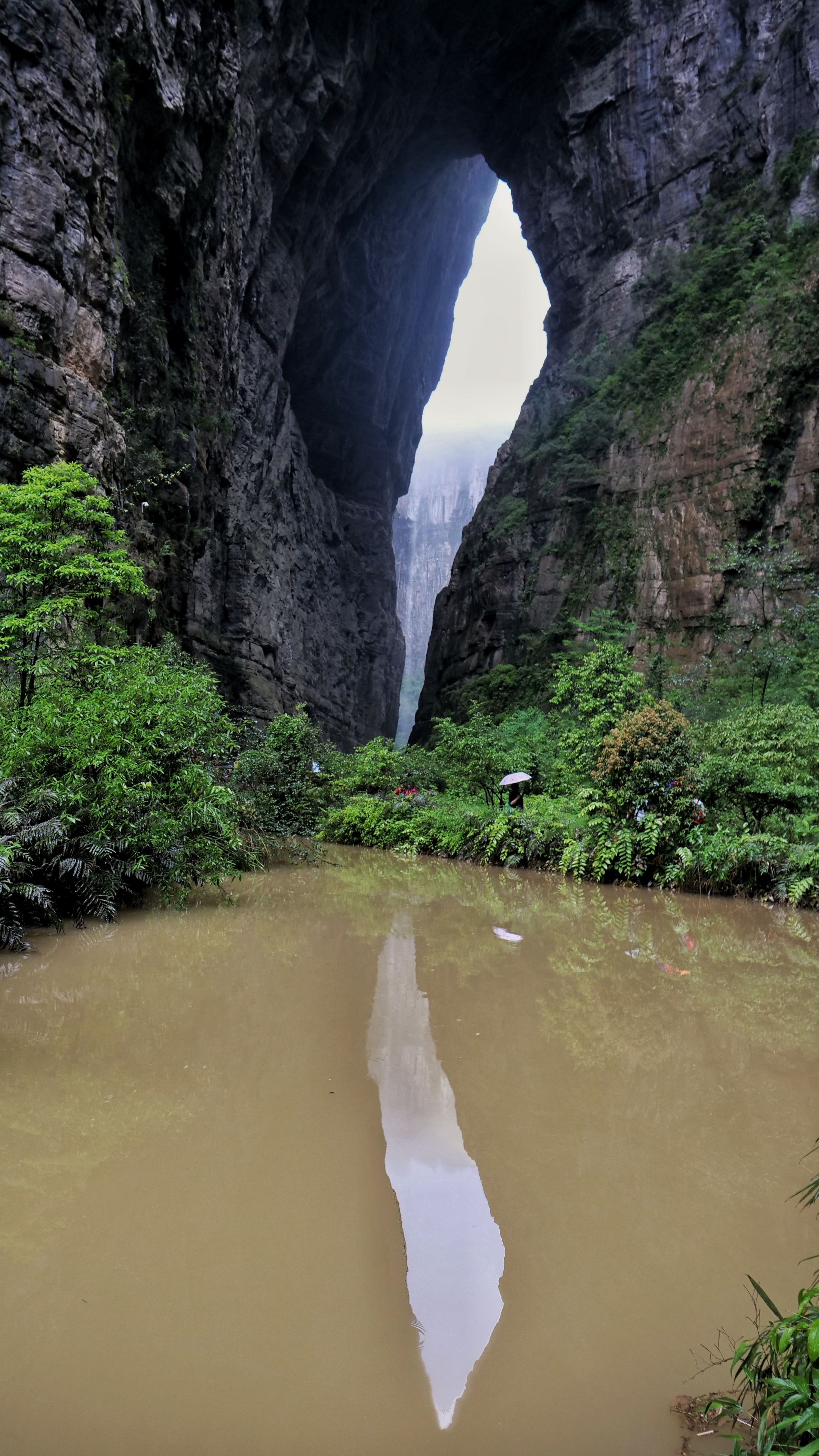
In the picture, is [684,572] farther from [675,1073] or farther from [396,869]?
[675,1073]

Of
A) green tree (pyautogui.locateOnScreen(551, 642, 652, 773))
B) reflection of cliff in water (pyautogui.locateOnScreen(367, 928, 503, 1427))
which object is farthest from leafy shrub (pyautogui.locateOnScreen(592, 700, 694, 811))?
reflection of cliff in water (pyautogui.locateOnScreen(367, 928, 503, 1427))

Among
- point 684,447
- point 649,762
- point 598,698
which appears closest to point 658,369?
point 684,447

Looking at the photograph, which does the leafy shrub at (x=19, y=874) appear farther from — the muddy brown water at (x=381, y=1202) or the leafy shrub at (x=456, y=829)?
the leafy shrub at (x=456, y=829)

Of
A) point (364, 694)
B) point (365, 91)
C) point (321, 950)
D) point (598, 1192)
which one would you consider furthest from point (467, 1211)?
point (364, 694)

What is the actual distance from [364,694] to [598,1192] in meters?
32.2

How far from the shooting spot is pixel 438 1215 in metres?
2.20

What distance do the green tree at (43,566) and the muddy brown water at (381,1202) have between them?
9.02ft

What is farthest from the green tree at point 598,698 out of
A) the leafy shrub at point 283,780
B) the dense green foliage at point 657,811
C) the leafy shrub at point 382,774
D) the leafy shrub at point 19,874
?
the leafy shrub at point 19,874

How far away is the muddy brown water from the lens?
1488mm

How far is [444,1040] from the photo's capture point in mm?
3557

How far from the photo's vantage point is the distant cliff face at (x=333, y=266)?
33.3 feet

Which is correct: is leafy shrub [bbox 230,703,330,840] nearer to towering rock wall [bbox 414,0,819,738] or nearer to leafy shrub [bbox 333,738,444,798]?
leafy shrub [bbox 333,738,444,798]

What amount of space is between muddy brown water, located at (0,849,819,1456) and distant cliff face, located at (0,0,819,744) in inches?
311

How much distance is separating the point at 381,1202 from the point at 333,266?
3108 centimetres
